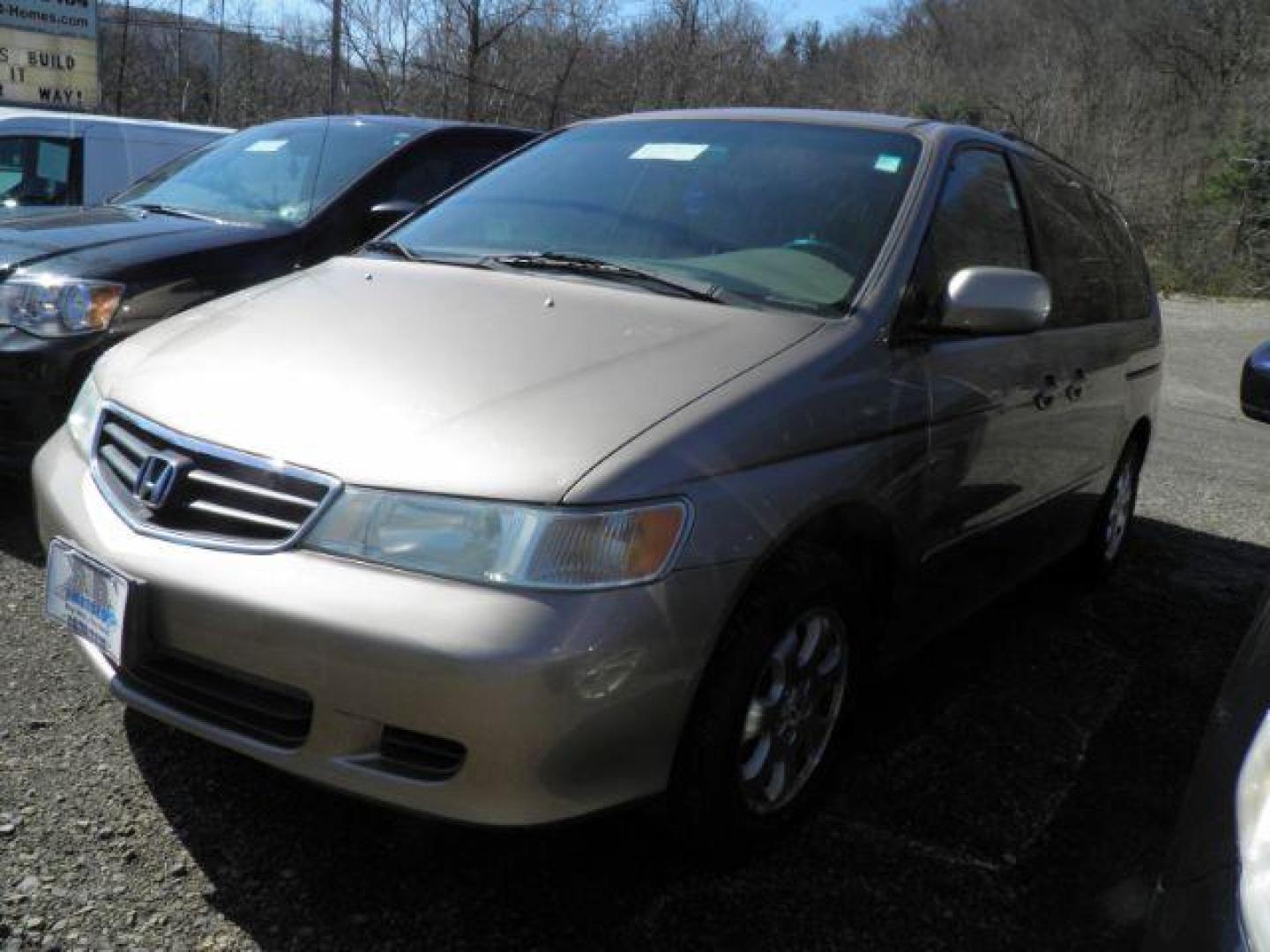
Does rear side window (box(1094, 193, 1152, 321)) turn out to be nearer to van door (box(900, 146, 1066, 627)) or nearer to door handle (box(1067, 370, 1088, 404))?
door handle (box(1067, 370, 1088, 404))

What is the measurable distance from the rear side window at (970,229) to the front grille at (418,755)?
5.13 feet

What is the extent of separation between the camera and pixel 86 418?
2.72m

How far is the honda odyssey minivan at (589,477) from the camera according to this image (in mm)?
1993

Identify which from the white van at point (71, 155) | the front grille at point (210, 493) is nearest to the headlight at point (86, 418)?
the front grille at point (210, 493)

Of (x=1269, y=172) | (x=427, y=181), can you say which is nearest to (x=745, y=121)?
(x=427, y=181)

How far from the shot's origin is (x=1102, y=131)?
34281 mm

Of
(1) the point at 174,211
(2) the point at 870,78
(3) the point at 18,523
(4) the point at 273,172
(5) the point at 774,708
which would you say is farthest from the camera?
(2) the point at 870,78

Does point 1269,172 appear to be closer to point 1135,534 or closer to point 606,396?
point 1135,534

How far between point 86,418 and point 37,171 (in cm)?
556

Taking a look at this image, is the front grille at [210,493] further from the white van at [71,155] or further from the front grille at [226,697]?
the white van at [71,155]

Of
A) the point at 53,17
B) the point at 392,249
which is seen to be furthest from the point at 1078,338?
the point at 53,17

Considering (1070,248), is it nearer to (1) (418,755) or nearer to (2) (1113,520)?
(2) (1113,520)

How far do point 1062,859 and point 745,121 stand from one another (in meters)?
2.23

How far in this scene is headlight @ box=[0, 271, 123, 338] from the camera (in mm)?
3986
